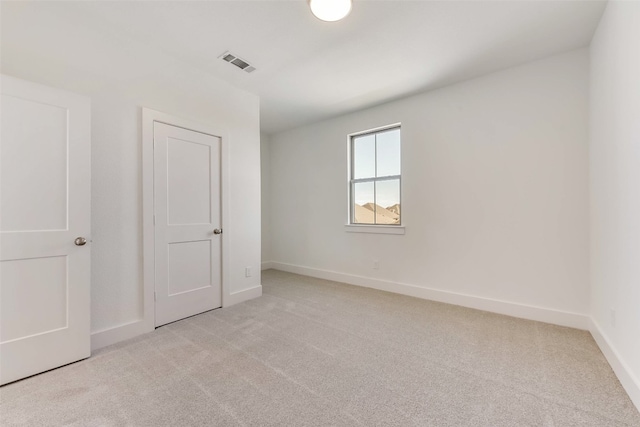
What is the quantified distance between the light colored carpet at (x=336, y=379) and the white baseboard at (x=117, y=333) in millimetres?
85

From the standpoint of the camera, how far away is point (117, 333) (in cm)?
236

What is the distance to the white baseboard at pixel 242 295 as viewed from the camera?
10.7 ft

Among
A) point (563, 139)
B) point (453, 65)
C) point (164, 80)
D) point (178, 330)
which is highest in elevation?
point (453, 65)

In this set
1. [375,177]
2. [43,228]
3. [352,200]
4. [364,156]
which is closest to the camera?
[43,228]

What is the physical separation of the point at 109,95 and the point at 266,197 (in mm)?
3406

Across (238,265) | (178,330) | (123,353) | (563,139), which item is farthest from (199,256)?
(563,139)

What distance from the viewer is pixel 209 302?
10.2ft

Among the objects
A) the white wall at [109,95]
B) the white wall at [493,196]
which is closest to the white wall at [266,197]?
the white wall at [493,196]

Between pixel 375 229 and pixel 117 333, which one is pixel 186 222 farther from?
pixel 375 229

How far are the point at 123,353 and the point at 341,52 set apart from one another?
3239 mm

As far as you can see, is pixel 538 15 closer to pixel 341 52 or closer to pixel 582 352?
pixel 341 52

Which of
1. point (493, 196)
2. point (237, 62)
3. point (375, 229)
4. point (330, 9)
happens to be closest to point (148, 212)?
point (237, 62)

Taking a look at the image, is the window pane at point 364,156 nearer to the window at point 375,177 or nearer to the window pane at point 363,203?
the window at point 375,177

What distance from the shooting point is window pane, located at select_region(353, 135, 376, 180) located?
421 cm
